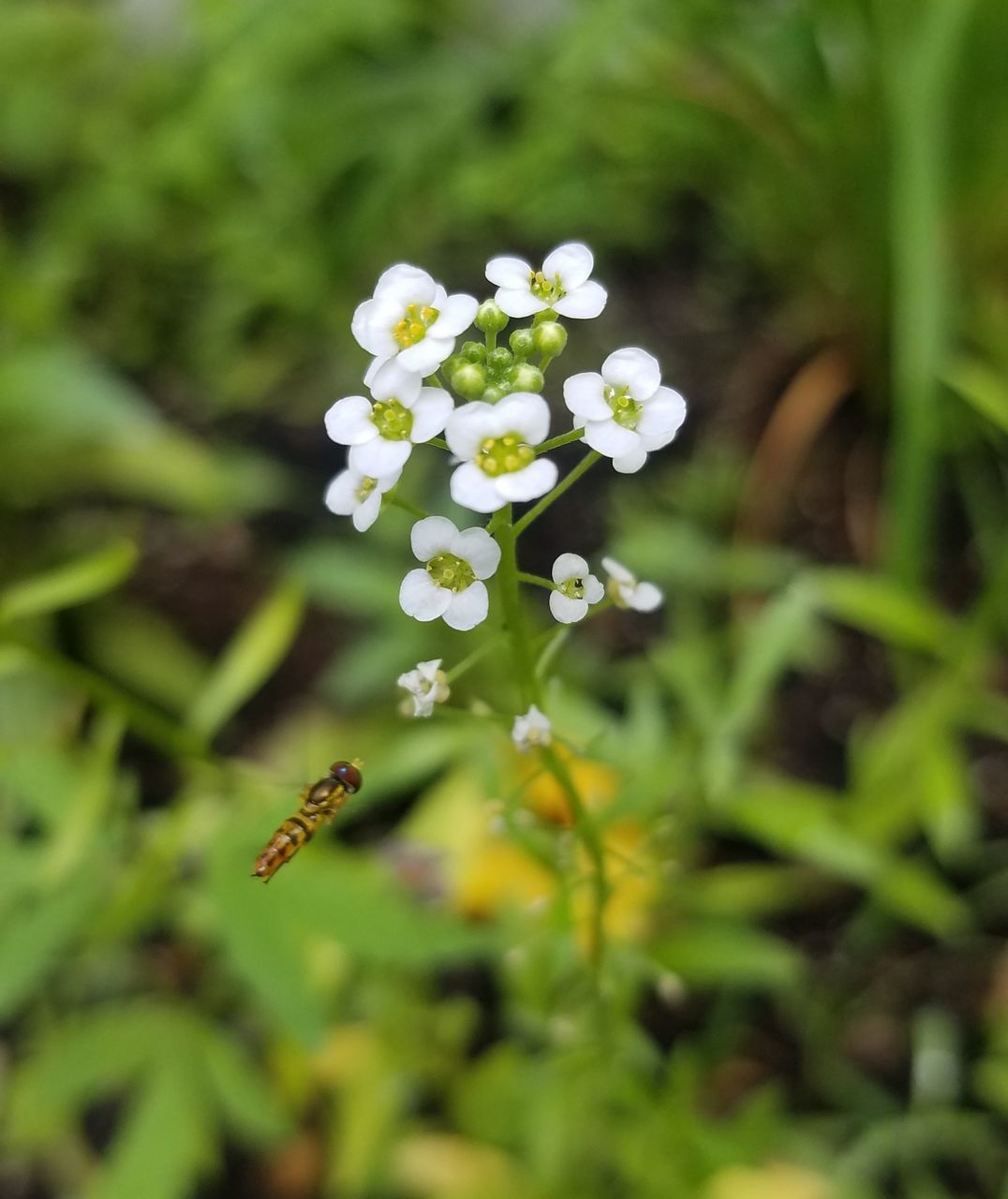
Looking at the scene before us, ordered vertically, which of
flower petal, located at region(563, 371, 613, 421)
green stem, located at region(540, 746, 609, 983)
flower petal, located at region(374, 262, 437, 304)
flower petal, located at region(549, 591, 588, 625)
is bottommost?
green stem, located at region(540, 746, 609, 983)

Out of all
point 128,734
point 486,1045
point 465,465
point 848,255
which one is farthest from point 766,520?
point 465,465

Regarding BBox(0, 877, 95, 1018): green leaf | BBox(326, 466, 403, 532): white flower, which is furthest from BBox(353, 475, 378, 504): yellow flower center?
BBox(0, 877, 95, 1018): green leaf

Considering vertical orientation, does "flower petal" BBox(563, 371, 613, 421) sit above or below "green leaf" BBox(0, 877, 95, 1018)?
above

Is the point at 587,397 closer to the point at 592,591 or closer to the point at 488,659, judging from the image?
the point at 592,591

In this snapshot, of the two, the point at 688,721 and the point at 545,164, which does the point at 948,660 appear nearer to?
the point at 688,721

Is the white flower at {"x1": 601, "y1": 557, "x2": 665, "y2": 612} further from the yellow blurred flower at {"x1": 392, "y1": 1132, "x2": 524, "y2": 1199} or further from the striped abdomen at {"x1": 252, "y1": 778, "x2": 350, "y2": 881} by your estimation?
the yellow blurred flower at {"x1": 392, "y1": 1132, "x2": 524, "y2": 1199}

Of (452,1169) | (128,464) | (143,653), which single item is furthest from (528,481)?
(128,464)

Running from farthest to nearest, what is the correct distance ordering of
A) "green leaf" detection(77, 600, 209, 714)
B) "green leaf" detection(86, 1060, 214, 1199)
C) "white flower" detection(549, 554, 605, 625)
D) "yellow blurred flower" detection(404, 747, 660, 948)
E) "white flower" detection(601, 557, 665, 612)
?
"green leaf" detection(77, 600, 209, 714)
"yellow blurred flower" detection(404, 747, 660, 948)
"green leaf" detection(86, 1060, 214, 1199)
"white flower" detection(601, 557, 665, 612)
"white flower" detection(549, 554, 605, 625)
